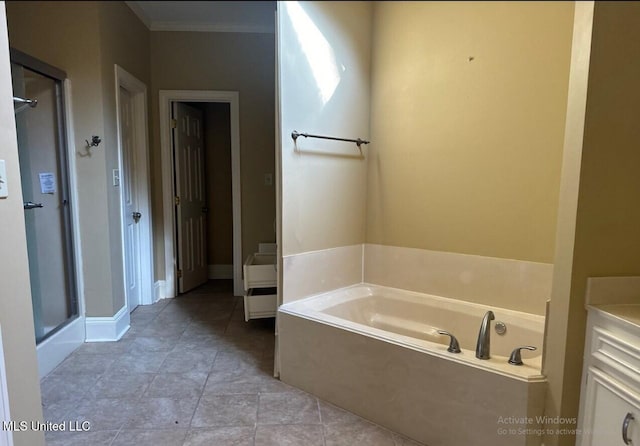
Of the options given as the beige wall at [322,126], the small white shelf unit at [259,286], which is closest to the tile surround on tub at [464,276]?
the beige wall at [322,126]

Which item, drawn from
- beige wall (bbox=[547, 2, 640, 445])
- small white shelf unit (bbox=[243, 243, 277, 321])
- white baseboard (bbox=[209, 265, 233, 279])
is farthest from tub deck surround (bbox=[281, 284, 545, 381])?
white baseboard (bbox=[209, 265, 233, 279])

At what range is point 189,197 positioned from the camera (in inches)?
134

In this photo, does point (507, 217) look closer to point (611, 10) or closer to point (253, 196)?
point (611, 10)

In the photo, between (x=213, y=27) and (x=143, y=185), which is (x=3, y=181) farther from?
(x=143, y=185)

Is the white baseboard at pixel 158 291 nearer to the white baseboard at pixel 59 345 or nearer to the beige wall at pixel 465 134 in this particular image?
the white baseboard at pixel 59 345

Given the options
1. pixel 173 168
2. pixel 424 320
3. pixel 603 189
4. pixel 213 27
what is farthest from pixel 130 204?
pixel 603 189

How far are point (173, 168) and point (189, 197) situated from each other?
14.4 inches

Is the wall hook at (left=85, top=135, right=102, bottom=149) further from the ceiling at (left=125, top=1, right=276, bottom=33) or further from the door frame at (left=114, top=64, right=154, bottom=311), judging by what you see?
the ceiling at (left=125, top=1, right=276, bottom=33)

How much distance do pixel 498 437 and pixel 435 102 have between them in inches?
59.0

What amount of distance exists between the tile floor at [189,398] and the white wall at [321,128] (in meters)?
0.54

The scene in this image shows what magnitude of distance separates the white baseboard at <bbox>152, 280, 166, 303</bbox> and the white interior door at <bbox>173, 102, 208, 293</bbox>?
5.9 inches

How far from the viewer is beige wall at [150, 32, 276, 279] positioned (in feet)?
9.50

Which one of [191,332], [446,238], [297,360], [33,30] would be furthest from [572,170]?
[33,30]

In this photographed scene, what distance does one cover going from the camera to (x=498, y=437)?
48.3 inches
